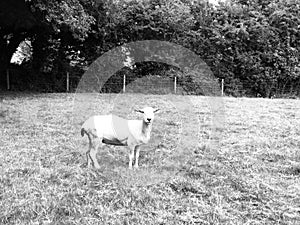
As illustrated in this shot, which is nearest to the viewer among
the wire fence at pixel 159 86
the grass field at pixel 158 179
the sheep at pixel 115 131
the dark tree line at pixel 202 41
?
the grass field at pixel 158 179

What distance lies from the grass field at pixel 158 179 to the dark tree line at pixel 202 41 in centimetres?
916

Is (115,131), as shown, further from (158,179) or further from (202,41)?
(202,41)

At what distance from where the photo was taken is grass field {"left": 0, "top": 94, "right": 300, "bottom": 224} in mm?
2770

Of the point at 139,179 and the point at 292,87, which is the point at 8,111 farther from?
the point at 292,87

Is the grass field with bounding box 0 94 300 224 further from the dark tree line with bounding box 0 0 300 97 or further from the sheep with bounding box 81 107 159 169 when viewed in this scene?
the dark tree line with bounding box 0 0 300 97

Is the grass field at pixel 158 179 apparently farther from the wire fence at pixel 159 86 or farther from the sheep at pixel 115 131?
the wire fence at pixel 159 86

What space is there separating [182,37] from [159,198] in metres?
13.6

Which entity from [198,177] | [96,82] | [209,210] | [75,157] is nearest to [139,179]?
[198,177]

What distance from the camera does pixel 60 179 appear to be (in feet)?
11.4

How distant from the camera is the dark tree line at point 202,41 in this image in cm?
1462

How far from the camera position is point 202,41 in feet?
52.7

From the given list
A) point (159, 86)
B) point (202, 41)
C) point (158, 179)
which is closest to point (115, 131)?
point (158, 179)

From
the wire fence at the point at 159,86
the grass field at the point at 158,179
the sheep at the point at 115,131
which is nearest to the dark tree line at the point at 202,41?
the wire fence at the point at 159,86

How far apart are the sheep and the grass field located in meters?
0.30
